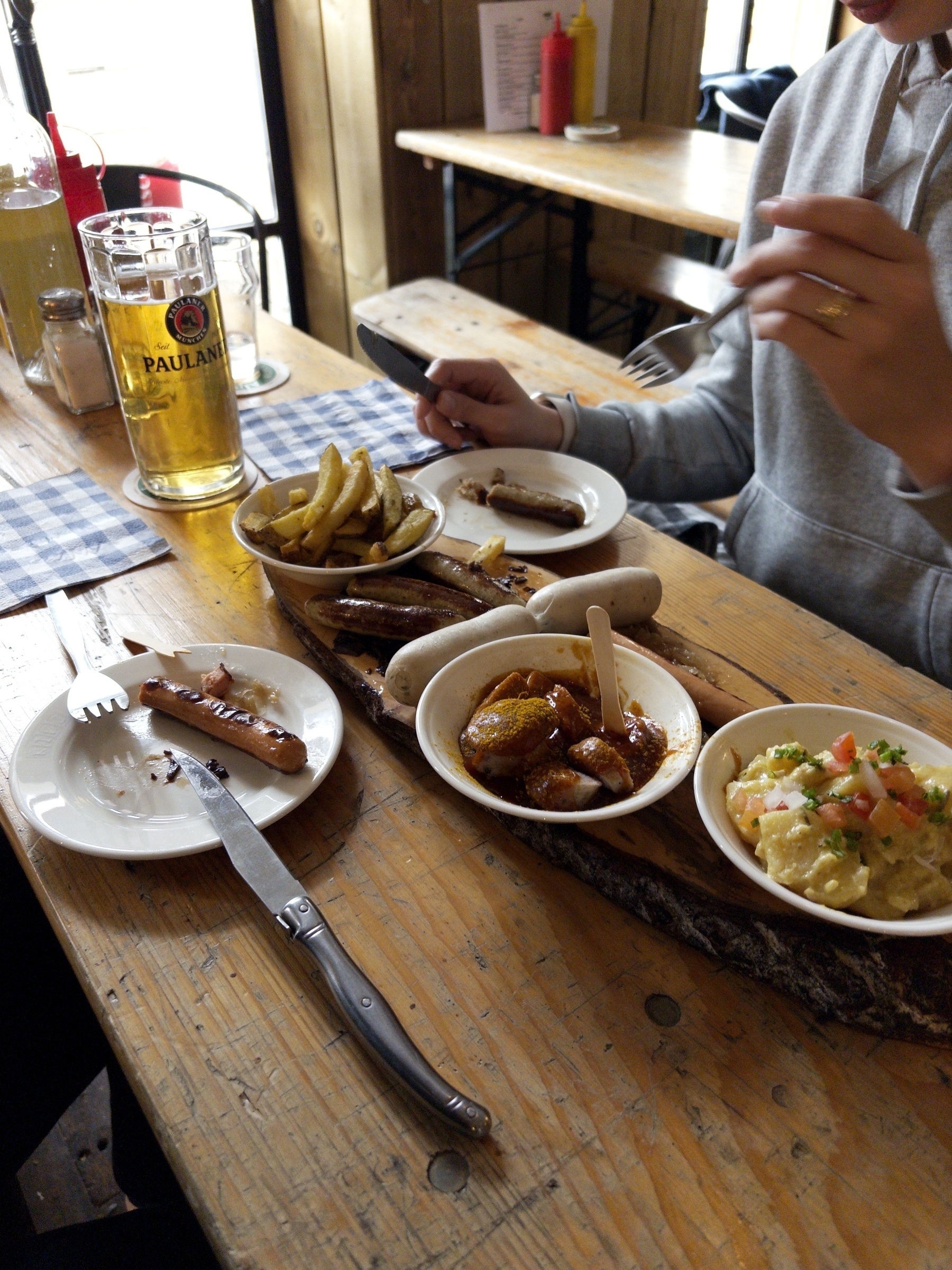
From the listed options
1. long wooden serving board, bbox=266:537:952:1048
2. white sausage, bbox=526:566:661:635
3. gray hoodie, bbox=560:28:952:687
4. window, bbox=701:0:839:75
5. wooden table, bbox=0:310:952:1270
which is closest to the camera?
wooden table, bbox=0:310:952:1270

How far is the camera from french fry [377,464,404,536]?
134 centimetres

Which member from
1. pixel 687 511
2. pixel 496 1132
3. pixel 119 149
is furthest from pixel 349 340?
pixel 496 1132

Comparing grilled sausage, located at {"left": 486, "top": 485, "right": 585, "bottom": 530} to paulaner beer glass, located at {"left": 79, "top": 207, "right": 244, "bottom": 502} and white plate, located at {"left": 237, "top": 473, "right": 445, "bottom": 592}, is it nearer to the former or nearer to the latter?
white plate, located at {"left": 237, "top": 473, "right": 445, "bottom": 592}

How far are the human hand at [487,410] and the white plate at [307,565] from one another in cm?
28

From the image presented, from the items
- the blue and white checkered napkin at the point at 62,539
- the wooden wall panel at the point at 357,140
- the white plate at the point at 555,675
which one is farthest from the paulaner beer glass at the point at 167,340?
the wooden wall panel at the point at 357,140

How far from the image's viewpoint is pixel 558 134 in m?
3.50

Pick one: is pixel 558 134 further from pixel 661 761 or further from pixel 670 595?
pixel 661 761

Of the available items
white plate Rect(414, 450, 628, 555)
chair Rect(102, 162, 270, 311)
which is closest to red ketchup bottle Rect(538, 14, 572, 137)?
chair Rect(102, 162, 270, 311)

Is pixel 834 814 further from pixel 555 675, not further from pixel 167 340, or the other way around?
pixel 167 340

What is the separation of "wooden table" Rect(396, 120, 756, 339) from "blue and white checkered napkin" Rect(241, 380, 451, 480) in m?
1.17

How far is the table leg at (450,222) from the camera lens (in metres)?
3.61

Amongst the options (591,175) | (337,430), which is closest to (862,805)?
(337,430)

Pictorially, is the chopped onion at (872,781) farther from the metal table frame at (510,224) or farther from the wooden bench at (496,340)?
the metal table frame at (510,224)

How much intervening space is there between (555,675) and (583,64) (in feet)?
10.9
